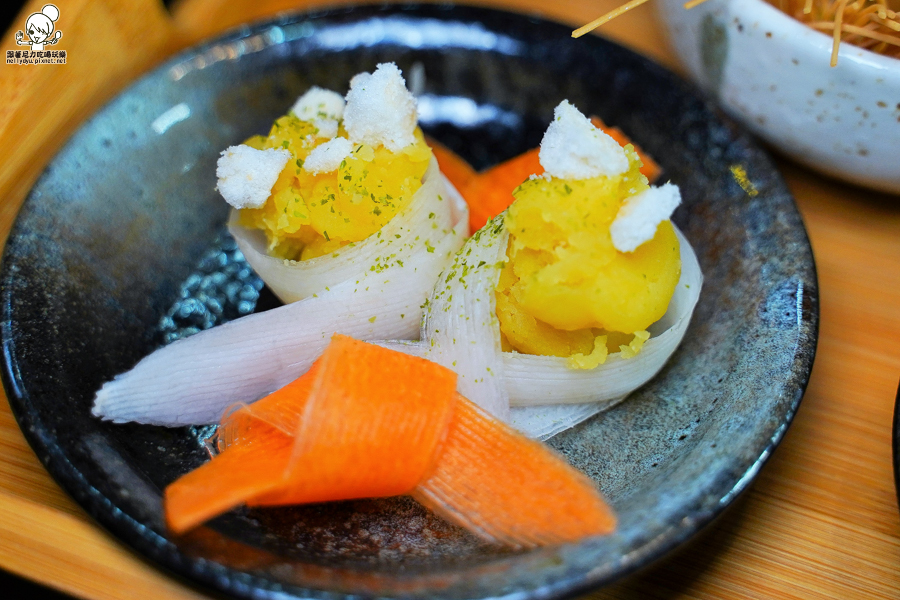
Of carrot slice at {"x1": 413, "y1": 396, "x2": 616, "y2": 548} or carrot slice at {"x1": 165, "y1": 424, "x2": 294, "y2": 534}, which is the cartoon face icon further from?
carrot slice at {"x1": 413, "y1": 396, "x2": 616, "y2": 548}

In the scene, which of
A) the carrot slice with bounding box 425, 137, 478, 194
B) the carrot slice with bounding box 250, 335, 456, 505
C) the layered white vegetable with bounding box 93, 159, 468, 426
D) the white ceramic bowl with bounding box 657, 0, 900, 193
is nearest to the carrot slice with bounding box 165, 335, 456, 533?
the carrot slice with bounding box 250, 335, 456, 505

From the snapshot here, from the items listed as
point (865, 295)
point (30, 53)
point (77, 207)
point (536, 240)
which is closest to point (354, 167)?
point (536, 240)

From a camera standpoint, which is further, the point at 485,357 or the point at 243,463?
the point at 485,357

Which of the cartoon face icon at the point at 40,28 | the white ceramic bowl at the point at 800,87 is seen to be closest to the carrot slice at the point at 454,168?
the white ceramic bowl at the point at 800,87

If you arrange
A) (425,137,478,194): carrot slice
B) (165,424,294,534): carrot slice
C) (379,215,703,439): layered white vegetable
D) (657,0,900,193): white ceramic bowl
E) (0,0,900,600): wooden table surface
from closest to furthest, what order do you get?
1. (165,424,294,534): carrot slice
2. (0,0,900,600): wooden table surface
3. (379,215,703,439): layered white vegetable
4. (657,0,900,193): white ceramic bowl
5. (425,137,478,194): carrot slice

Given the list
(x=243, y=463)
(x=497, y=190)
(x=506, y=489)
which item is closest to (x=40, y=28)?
(x=497, y=190)

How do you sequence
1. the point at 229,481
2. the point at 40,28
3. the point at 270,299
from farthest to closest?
the point at 40,28, the point at 270,299, the point at 229,481

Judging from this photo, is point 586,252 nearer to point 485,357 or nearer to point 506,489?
point 485,357
